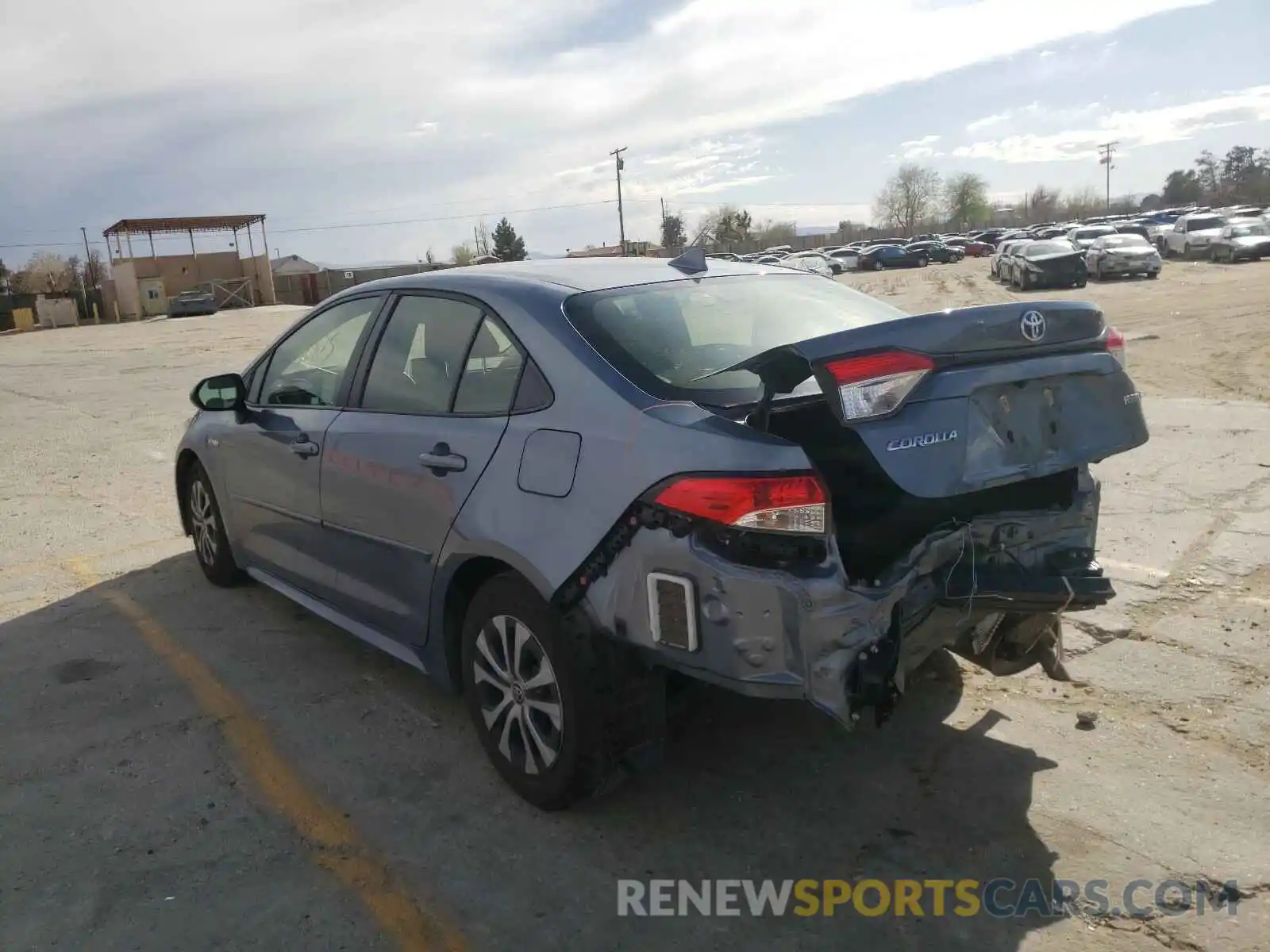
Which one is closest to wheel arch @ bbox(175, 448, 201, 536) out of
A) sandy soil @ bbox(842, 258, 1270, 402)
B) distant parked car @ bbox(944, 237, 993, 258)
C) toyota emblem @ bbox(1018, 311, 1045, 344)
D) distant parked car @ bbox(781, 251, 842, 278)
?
distant parked car @ bbox(781, 251, 842, 278)

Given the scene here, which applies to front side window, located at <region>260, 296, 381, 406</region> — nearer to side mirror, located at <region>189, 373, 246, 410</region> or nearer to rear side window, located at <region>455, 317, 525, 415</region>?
side mirror, located at <region>189, 373, 246, 410</region>

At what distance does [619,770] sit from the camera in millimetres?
3066

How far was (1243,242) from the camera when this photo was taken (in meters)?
32.7

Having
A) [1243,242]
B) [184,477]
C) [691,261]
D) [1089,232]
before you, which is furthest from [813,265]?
[1089,232]

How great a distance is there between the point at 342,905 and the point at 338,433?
73.6 inches

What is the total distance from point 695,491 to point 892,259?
57260mm

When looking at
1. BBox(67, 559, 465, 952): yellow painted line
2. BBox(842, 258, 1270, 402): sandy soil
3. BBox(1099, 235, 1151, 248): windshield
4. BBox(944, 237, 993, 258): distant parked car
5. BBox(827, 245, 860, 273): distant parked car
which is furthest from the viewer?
BBox(944, 237, 993, 258): distant parked car

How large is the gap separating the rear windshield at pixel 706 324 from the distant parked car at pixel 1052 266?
26216mm

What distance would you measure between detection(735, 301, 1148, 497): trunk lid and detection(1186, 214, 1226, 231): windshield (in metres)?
40.0

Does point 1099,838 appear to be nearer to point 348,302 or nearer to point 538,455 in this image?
point 538,455

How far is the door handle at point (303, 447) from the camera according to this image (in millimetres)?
4176

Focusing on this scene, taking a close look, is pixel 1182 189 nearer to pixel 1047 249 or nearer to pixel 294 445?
pixel 1047 249

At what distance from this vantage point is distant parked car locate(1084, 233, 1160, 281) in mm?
29422

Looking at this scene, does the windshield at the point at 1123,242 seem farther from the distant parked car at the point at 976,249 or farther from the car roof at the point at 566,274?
the distant parked car at the point at 976,249
